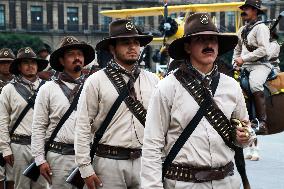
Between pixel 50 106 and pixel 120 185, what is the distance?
1.64 meters

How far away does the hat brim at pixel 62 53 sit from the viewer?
6.49 metres

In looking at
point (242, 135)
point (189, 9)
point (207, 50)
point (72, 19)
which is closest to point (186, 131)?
point (242, 135)

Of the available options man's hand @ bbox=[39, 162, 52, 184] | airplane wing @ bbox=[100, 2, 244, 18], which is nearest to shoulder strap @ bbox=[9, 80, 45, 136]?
man's hand @ bbox=[39, 162, 52, 184]

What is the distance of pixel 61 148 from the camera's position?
6.30 meters

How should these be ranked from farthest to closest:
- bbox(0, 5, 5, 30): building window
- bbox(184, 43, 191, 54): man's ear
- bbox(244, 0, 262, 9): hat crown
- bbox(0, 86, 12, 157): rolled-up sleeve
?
bbox(0, 5, 5, 30): building window < bbox(244, 0, 262, 9): hat crown < bbox(0, 86, 12, 157): rolled-up sleeve < bbox(184, 43, 191, 54): man's ear

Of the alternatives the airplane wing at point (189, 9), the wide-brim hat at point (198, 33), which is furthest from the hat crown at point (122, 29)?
the airplane wing at point (189, 9)

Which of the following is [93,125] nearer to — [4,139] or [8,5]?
[4,139]

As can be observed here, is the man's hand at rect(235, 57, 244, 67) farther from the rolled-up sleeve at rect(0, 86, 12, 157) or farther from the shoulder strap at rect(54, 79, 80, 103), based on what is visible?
the shoulder strap at rect(54, 79, 80, 103)

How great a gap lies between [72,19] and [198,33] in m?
71.1

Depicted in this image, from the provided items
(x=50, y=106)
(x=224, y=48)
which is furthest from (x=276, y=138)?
(x=224, y=48)

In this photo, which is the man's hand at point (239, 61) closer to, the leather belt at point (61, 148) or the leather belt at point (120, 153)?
the leather belt at point (61, 148)

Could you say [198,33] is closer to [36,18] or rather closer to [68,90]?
[68,90]

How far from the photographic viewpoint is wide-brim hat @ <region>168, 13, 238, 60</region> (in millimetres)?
3936

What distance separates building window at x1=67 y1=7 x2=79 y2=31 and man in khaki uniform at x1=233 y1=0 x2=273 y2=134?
64324 millimetres
